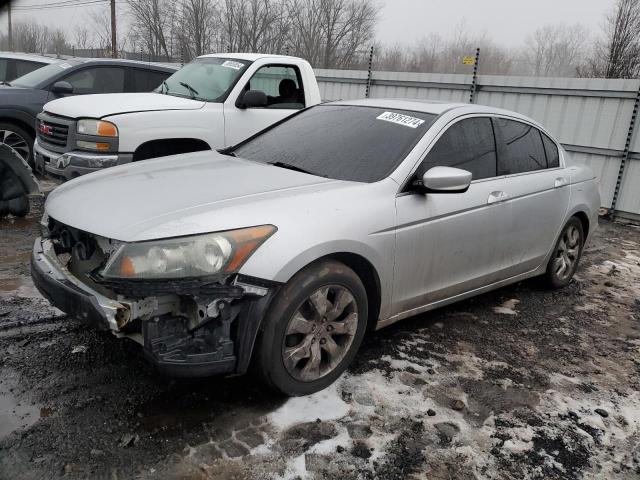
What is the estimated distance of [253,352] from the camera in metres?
2.72

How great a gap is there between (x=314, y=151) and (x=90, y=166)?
2.79 meters

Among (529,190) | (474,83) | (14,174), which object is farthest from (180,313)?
(474,83)

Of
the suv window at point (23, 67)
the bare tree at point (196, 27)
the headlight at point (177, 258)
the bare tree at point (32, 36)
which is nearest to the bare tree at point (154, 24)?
the bare tree at point (196, 27)

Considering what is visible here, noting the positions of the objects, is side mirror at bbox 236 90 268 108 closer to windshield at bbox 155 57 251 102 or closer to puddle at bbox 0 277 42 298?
windshield at bbox 155 57 251 102

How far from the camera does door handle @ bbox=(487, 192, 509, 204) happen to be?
388 cm

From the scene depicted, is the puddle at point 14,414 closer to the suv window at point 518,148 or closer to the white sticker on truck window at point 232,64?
the suv window at point 518,148

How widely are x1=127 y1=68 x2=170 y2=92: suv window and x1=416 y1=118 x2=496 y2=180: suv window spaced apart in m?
6.21

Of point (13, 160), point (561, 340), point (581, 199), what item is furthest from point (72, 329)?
point (581, 199)

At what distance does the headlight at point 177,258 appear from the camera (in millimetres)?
2490

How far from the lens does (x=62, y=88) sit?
763cm

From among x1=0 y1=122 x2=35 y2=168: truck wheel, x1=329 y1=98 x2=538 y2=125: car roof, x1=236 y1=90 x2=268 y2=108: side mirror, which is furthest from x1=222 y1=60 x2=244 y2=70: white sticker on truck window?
x1=0 y1=122 x2=35 y2=168: truck wheel

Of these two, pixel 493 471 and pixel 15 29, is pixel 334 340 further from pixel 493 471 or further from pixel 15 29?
pixel 15 29

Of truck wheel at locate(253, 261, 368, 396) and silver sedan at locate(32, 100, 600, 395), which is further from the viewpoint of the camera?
truck wheel at locate(253, 261, 368, 396)

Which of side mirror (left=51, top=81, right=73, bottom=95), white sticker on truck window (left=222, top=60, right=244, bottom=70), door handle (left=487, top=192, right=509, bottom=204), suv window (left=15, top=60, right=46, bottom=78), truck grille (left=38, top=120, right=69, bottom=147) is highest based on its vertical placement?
white sticker on truck window (left=222, top=60, right=244, bottom=70)
